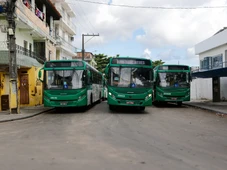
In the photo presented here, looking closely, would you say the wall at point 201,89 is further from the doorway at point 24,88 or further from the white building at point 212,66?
the doorway at point 24,88

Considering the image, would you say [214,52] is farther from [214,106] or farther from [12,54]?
[12,54]

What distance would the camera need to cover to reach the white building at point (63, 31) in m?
32.5

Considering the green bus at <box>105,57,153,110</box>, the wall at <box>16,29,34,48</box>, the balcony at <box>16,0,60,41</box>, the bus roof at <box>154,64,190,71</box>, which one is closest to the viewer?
the green bus at <box>105,57,153,110</box>

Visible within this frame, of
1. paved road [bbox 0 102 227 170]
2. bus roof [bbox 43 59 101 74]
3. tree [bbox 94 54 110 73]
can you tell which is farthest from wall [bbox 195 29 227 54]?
tree [bbox 94 54 110 73]

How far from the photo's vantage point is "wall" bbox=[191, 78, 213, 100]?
88.0 feet

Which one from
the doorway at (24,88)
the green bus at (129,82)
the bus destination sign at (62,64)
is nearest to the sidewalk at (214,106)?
the green bus at (129,82)

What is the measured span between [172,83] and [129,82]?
549 centimetres

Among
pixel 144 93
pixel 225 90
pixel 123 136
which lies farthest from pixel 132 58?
pixel 225 90

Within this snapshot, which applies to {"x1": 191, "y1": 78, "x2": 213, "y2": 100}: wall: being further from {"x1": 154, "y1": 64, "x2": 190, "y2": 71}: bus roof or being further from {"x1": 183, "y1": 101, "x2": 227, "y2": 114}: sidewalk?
{"x1": 154, "y1": 64, "x2": 190, "y2": 71}: bus roof

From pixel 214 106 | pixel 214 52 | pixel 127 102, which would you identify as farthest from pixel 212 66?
pixel 127 102

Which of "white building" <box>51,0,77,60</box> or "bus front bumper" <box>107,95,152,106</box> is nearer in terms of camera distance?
"bus front bumper" <box>107,95,152,106</box>

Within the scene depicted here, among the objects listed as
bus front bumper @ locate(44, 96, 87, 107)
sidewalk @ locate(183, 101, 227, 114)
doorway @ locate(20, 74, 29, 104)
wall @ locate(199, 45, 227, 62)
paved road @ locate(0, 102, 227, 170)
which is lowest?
sidewalk @ locate(183, 101, 227, 114)

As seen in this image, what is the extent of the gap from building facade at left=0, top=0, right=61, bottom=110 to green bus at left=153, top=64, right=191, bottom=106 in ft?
31.2

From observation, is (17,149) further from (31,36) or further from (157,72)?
(31,36)
